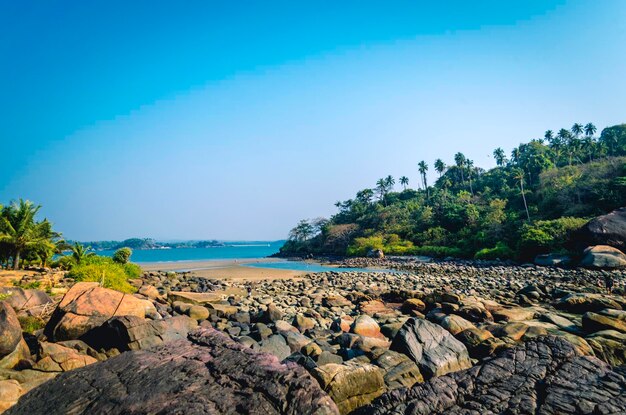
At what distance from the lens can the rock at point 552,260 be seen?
2865cm

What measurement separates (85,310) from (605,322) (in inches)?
573

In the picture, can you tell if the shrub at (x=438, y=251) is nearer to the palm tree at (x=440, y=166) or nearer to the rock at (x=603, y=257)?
the rock at (x=603, y=257)

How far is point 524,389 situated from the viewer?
401 cm

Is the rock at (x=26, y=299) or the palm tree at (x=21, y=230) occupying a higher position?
the palm tree at (x=21, y=230)

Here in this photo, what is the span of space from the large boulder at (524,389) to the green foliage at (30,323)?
32.8 ft

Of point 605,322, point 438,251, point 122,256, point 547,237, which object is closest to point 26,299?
point 122,256

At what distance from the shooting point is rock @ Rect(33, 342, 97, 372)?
5.79 meters

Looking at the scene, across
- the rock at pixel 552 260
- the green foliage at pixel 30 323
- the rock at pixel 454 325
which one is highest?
the green foliage at pixel 30 323

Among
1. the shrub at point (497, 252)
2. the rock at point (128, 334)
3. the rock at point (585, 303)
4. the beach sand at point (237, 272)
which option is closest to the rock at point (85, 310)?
the rock at point (128, 334)

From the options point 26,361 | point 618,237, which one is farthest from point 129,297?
point 618,237

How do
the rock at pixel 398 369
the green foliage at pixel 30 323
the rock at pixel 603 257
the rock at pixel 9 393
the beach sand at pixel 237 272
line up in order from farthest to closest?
1. the beach sand at pixel 237 272
2. the rock at pixel 603 257
3. the green foliage at pixel 30 323
4. the rock at pixel 398 369
5. the rock at pixel 9 393

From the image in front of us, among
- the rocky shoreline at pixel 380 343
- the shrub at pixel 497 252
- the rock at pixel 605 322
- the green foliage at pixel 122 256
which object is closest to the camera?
the rocky shoreline at pixel 380 343

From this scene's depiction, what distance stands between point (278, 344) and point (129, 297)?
4.79 metres

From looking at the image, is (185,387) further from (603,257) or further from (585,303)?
(603,257)
